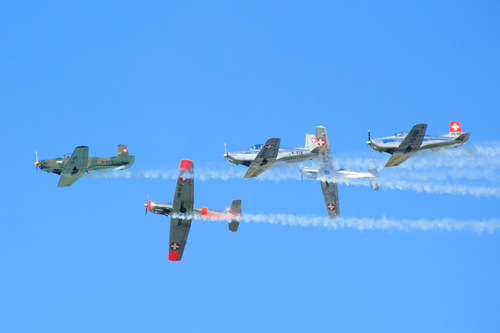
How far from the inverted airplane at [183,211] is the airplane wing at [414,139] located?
34.9ft

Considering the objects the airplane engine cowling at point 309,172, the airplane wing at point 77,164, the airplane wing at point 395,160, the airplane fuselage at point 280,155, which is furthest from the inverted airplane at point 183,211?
the airplane wing at point 395,160

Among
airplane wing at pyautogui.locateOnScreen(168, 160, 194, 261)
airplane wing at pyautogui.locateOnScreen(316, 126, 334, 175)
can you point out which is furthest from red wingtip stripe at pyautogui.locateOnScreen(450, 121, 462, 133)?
airplane wing at pyautogui.locateOnScreen(168, 160, 194, 261)

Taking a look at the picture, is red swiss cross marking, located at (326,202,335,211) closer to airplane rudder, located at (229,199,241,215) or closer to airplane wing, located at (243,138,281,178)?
airplane wing, located at (243,138,281,178)

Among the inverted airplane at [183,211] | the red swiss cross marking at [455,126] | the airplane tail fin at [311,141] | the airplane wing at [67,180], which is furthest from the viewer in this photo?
the airplane tail fin at [311,141]

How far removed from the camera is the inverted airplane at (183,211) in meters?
44.5

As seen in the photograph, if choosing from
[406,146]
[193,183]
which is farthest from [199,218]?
[406,146]

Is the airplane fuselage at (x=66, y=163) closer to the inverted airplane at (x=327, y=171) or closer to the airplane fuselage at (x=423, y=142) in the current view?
the inverted airplane at (x=327, y=171)

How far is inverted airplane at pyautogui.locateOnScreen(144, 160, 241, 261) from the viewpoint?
44.5 metres

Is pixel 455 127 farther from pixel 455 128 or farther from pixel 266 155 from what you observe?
pixel 266 155

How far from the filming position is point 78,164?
48500mm

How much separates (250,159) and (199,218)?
212 inches

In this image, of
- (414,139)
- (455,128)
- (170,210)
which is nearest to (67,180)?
(170,210)

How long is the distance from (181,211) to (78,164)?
7.61m

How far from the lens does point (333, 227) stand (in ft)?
155
